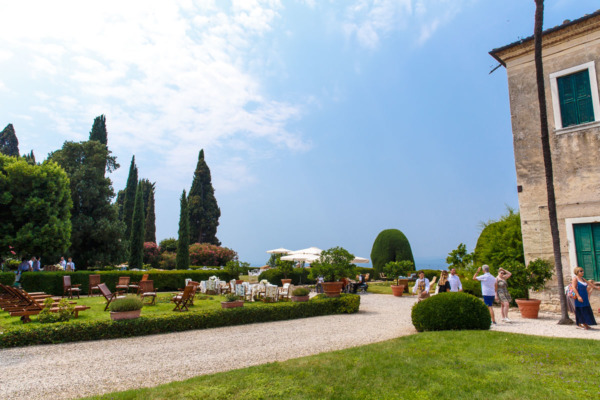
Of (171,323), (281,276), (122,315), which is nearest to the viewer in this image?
(122,315)

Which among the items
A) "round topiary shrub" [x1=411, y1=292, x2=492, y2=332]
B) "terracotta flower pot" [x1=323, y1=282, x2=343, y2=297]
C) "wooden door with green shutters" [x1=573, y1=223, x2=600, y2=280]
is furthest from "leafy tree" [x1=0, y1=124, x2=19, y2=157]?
"wooden door with green shutters" [x1=573, y1=223, x2=600, y2=280]

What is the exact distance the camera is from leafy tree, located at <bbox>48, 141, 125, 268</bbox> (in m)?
25.8

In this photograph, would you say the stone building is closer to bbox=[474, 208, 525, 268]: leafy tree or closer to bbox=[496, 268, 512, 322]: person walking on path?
bbox=[474, 208, 525, 268]: leafy tree

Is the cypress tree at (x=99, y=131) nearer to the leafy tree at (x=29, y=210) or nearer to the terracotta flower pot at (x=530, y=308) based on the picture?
the leafy tree at (x=29, y=210)

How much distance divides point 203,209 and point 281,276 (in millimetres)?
23741

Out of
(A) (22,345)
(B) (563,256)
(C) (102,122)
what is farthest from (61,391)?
(C) (102,122)

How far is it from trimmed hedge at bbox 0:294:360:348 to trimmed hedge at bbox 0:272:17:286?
10.5 meters

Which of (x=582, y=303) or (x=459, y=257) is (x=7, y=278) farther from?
(x=582, y=303)

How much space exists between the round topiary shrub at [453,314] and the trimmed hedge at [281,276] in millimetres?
13398

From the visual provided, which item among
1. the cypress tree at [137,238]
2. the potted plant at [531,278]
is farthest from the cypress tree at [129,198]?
the potted plant at [531,278]

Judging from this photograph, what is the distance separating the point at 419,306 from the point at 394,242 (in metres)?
21.0

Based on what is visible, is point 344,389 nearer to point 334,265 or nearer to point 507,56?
point 334,265

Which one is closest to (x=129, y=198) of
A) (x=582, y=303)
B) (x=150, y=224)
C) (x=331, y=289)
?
(x=150, y=224)

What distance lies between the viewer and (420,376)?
4945 mm
